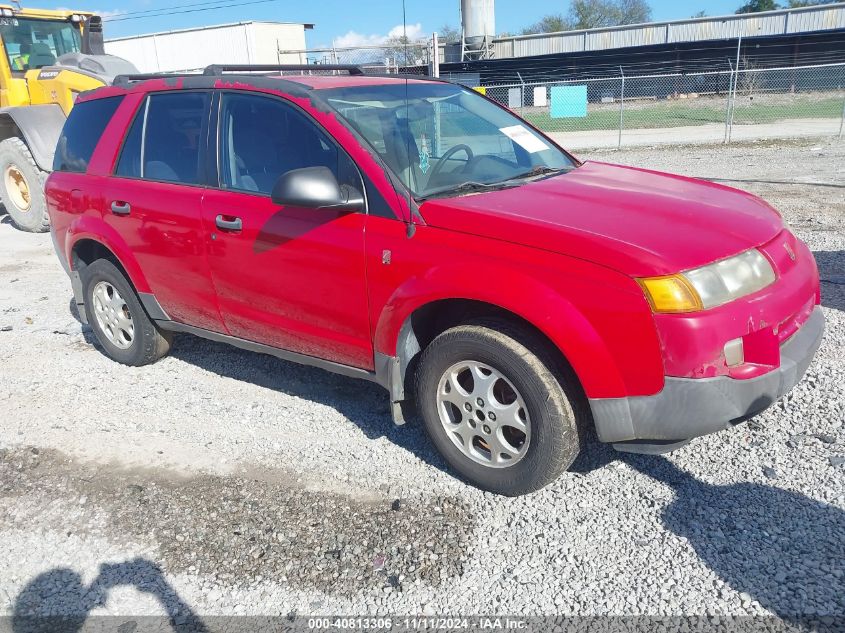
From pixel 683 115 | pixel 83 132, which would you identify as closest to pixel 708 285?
pixel 83 132

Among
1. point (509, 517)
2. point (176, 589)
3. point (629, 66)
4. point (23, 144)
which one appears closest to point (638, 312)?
point (509, 517)

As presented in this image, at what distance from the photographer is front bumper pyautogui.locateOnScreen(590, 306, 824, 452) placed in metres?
2.75

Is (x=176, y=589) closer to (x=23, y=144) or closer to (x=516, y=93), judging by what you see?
(x=23, y=144)

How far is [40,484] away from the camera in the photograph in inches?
146

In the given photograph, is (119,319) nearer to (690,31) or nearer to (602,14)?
(690,31)

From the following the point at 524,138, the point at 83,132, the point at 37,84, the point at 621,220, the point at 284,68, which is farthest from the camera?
the point at 37,84

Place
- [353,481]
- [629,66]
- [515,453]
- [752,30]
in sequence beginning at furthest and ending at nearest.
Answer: [752,30], [629,66], [353,481], [515,453]

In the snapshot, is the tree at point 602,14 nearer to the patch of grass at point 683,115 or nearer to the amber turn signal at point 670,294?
the patch of grass at point 683,115

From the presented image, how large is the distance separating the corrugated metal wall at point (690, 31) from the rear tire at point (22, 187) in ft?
106

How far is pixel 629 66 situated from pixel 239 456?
Result: 34.9m

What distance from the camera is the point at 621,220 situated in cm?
309

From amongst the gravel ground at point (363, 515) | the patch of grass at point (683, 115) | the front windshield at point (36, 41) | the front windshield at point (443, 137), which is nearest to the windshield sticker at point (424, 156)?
the front windshield at point (443, 137)

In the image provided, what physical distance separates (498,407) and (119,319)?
10.2ft

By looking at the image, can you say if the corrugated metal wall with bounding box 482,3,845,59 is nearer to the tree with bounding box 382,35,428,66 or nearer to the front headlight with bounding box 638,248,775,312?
the tree with bounding box 382,35,428,66
